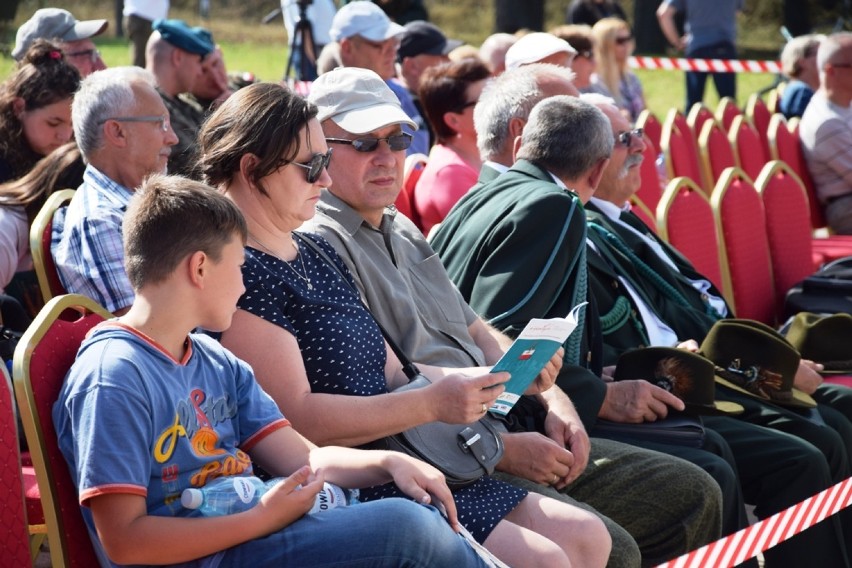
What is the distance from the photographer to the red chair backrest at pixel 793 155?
7.57 metres

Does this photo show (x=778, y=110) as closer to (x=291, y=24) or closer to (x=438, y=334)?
(x=291, y=24)

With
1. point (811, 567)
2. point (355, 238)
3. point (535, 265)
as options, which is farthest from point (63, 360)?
point (811, 567)

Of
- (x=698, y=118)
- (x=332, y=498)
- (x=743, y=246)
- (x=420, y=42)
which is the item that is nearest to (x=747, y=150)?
(x=698, y=118)

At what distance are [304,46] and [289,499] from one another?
8.15 metres

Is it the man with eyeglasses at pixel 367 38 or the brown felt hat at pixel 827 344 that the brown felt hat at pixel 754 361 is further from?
the man with eyeglasses at pixel 367 38

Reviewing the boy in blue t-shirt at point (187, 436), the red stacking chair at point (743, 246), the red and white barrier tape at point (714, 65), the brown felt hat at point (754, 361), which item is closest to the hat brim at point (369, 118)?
the boy in blue t-shirt at point (187, 436)

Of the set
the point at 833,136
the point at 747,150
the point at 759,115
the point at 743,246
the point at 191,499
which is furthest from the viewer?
the point at 759,115

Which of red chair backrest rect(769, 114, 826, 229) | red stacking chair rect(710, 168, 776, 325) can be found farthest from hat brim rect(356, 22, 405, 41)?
red stacking chair rect(710, 168, 776, 325)

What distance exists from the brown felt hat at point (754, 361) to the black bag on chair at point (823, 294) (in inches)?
41.9

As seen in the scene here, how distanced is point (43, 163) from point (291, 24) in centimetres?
643

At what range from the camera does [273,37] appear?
23156mm

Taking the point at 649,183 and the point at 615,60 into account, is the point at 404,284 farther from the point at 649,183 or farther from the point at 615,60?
the point at 615,60

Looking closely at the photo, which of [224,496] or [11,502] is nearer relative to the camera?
[224,496]

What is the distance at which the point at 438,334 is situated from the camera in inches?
130
